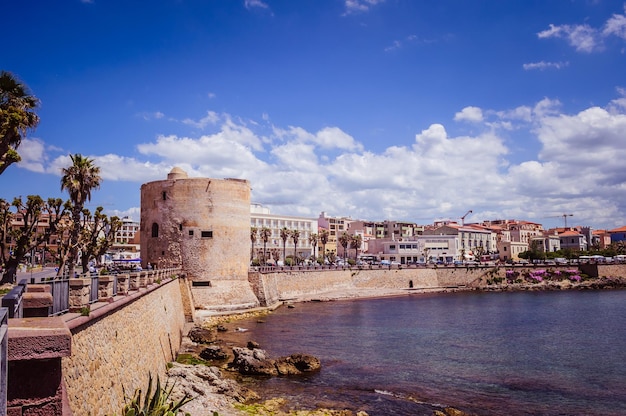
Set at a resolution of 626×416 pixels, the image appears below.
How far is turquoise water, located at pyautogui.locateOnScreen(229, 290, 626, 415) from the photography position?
20.0m

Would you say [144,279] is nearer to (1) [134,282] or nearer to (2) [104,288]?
(1) [134,282]

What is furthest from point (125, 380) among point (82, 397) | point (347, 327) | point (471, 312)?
point (471, 312)

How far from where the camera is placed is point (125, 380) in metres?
12.2

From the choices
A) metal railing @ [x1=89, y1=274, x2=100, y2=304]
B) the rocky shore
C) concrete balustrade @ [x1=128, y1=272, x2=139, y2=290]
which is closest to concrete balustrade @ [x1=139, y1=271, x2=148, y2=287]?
concrete balustrade @ [x1=128, y1=272, x2=139, y2=290]

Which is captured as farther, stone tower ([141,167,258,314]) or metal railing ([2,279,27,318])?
stone tower ([141,167,258,314])

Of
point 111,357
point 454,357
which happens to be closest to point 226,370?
Answer: point 454,357

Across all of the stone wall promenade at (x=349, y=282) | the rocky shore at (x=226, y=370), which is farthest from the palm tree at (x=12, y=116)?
A: the stone wall promenade at (x=349, y=282)

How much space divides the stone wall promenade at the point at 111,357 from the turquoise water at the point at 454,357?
622cm

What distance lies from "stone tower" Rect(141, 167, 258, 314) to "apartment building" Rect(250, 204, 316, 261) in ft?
180

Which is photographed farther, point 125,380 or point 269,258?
point 269,258

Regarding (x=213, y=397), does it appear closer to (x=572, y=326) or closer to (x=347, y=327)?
(x=347, y=327)

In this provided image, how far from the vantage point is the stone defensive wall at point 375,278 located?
5141 cm

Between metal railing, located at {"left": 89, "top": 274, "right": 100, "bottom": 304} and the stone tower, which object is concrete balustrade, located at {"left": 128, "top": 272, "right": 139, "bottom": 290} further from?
the stone tower

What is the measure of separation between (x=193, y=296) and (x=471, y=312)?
2805cm
